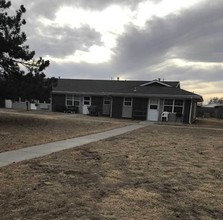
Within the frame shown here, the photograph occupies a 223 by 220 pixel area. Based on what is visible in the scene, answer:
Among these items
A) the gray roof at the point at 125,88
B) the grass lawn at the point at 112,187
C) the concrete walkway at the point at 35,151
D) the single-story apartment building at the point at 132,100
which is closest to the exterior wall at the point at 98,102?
the single-story apartment building at the point at 132,100

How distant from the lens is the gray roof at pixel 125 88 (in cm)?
3212

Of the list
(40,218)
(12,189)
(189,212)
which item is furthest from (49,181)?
(189,212)

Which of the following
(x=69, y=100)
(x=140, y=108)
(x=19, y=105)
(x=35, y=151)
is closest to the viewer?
(x=35, y=151)

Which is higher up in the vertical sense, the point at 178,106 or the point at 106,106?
the point at 178,106

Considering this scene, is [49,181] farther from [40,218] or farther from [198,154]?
[198,154]

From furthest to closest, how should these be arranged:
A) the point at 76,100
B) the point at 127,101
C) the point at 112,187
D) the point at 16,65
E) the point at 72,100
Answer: the point at 72,100, the point at 76,100, the point at 127,101, the point at 16,65, the point at 112,187

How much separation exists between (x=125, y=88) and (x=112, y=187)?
29.2 metres

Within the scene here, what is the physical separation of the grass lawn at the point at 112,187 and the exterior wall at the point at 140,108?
72.9 ft

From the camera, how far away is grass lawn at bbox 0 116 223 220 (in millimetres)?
5312

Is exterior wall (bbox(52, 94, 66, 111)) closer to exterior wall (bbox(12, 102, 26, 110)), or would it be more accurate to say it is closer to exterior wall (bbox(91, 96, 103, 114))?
exterior wall (bbox(91, 96, 103, 114))

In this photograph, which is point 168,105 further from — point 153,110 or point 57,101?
point 57,101

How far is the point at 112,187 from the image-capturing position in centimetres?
673

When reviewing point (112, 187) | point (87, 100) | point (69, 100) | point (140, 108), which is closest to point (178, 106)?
point (140, 108)

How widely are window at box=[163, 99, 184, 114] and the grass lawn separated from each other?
21.0 metres
